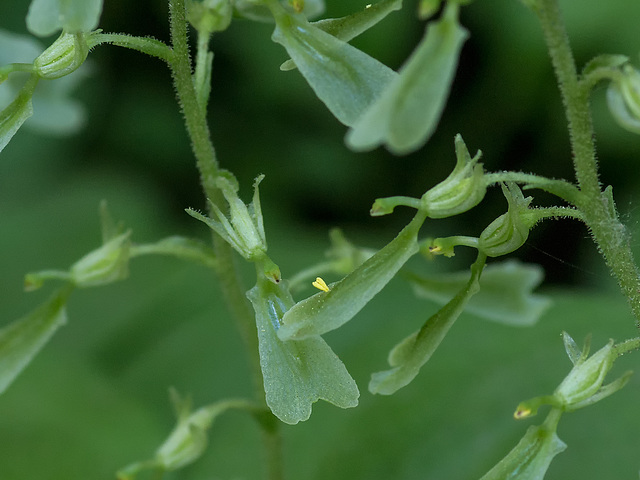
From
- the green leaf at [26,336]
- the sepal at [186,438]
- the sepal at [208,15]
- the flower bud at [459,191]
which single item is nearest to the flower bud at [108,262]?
the green leaf at [26,336]

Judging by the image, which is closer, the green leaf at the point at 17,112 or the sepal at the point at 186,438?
the green leaf at the point at 17,112

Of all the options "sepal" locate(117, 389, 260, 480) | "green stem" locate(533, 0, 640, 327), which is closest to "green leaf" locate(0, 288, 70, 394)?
"sepal" locate(117, 389, 260, 480)

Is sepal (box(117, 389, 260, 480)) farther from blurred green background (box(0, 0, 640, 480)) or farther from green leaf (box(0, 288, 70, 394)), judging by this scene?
blurred green background (box(0, 0, 640, 480))

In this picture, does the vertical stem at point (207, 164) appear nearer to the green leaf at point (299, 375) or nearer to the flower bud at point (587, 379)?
the green leaf at point (299, 375)

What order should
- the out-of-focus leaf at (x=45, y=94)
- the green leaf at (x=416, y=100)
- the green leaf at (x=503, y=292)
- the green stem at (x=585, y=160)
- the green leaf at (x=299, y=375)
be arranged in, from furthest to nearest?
the out-of-focus leaf at (x=45, y=94), the green leaf at (x=503, y=292), the green leaf at (x=299, y=375), the green stem at (x=585, y=160), the green leaf at (x=416, y=100)

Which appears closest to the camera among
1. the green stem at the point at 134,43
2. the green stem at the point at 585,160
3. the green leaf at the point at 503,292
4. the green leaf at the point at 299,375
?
the green stem at the point at 585,160
